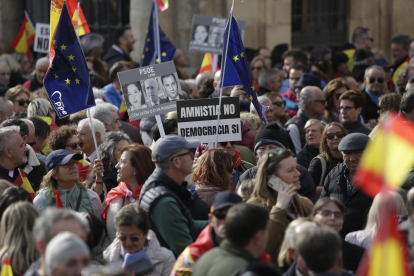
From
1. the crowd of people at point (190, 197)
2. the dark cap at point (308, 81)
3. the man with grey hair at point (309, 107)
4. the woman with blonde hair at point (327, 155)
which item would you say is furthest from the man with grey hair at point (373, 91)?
the woman with blonde hair at point (327, 155)

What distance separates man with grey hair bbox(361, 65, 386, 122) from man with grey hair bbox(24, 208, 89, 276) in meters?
6.41

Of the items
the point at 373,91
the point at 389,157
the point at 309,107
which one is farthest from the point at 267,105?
the point at 389,157

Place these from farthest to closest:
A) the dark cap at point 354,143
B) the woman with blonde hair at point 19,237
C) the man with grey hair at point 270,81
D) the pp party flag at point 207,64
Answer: the pp party flag at point 207,64, the man with grey hair at point 270,81, the dark cap at point 354,143, the woman with blonde hair at point 19,237

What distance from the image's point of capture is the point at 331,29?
1661 centimetres

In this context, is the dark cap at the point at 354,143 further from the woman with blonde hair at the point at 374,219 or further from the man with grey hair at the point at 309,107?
the man with grey hair at the point at 309,107

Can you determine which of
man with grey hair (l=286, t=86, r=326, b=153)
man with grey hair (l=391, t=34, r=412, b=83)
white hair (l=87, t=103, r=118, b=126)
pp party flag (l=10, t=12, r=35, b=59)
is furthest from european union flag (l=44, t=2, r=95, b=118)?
pp party flag (l=10, t=12, r=35, b=59)

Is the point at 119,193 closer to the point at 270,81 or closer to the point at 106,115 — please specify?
the point at 106,115

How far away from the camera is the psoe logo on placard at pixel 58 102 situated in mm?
6387

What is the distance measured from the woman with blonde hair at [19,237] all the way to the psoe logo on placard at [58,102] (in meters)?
2.44

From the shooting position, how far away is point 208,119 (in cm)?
635

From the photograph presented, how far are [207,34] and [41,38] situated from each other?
3.34 meters

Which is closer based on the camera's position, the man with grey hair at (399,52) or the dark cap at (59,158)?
the dark cap at (59,158)

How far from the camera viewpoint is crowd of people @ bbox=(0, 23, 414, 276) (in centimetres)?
347

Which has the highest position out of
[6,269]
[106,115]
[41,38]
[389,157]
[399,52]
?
[41,38]
